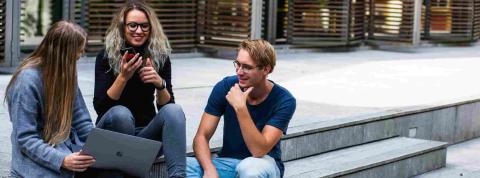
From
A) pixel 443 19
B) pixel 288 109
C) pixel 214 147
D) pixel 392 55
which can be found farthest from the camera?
pixel 443 19

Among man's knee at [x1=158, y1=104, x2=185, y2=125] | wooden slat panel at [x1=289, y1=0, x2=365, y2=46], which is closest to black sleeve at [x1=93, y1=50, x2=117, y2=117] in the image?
man's knee at [x1=158, y1=104, x2=185, y2=125]

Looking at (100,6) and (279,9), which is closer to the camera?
(100,6)

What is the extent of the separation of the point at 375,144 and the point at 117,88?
3.81m

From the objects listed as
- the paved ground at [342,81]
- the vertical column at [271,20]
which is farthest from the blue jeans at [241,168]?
the vertical column at [271,20]

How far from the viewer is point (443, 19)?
19172 mm

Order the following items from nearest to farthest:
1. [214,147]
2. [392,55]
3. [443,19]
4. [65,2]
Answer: [214,147] → [65,2] → [392,55] → [443,19]

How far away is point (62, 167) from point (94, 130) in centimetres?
23

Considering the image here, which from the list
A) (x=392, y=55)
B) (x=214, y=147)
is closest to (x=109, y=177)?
(x=214, y=147)

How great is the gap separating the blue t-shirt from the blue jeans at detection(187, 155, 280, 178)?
3.4 inches

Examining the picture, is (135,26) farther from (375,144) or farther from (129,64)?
(375,144)

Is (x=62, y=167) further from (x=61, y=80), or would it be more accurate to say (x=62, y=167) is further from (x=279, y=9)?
(x=279, y=9)

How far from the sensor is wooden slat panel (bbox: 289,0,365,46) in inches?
635

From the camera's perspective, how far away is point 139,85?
5.99m

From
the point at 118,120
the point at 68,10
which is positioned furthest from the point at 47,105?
the point at 68,10
